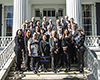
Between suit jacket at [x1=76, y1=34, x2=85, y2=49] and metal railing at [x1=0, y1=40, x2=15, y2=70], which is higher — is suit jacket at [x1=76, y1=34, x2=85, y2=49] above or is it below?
above

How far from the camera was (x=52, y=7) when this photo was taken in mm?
13008

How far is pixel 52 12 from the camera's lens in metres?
13.3

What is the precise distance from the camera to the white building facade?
41.2 feet

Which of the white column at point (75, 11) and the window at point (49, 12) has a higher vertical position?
the window at point (49, 12)

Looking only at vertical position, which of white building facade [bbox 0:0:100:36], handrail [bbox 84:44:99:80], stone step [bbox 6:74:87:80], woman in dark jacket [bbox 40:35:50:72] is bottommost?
stone step [bbox 6:74:87:80]

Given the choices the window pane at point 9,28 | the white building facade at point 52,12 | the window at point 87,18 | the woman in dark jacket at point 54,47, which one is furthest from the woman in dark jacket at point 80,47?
the window pane at point 9,28

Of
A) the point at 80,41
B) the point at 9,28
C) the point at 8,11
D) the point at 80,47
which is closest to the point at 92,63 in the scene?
the point at 80,47

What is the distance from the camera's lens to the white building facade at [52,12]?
41.2 feet

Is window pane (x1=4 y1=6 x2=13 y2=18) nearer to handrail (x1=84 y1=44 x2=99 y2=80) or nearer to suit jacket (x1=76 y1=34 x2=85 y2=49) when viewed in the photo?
handrail (x1=84 y1=44 x2=99 y2=80)

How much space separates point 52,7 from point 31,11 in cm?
185

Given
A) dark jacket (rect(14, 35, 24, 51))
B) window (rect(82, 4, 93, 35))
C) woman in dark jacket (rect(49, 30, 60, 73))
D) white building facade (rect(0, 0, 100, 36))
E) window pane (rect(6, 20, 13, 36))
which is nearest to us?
woman in dark jacket (rect(49, 30, 60, 73))

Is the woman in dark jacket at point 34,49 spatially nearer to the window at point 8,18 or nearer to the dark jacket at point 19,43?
the dark jacket at point 19,43

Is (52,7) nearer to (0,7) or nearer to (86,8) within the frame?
(86,8)

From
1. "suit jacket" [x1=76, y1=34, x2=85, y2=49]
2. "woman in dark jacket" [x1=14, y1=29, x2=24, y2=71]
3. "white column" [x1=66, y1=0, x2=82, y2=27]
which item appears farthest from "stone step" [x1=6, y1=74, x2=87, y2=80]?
"white column" [x1=66, y1=0, x2=82, y2=27]
